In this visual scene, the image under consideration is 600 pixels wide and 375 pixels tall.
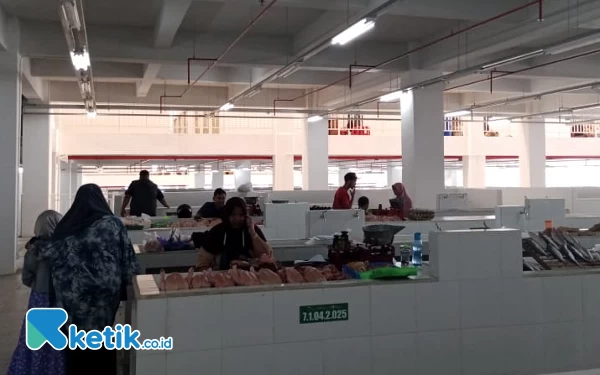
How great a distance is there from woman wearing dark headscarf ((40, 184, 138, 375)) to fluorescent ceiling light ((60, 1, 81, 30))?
3.08 meters

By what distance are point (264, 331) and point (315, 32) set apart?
748cm

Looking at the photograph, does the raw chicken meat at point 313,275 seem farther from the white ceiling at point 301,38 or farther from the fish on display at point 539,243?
the white ceiling at point 301,38

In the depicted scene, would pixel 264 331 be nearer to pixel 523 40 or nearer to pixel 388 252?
pixel 388 252

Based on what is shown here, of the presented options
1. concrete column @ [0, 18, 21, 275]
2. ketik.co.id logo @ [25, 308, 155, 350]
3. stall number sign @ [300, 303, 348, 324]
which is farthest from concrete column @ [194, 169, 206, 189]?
stall number sign @ [300, 303, 348, 324]

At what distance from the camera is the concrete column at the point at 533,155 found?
1864 centimetres

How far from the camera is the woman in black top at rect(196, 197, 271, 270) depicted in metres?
4.20

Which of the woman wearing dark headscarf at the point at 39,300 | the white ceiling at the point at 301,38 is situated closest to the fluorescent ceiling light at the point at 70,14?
the white ceiling at the point at 301,38

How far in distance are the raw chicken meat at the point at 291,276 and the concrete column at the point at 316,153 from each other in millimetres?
14058

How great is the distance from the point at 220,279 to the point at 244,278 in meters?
0.14

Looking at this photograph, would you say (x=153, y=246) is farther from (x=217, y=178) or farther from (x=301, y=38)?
(x=217, y=178)

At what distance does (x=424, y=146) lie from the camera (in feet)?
37.6

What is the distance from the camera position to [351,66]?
422 inches

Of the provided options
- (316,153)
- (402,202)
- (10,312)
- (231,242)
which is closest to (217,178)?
(316,153)

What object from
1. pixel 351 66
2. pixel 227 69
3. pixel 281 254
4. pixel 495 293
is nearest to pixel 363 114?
pixel 227 69
